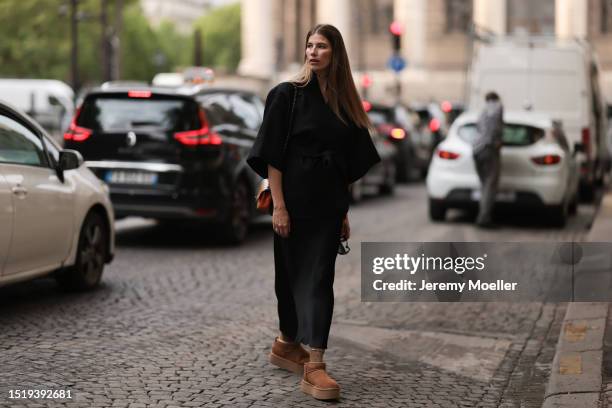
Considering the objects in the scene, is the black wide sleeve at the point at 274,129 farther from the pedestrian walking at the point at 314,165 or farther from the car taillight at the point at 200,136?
the car taillight at the point at 200,136

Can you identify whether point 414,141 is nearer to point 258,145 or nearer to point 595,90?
point 595,90

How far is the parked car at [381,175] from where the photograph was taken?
21.9m

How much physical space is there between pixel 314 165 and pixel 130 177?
7250 millimetres

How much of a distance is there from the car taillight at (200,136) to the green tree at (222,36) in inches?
3930

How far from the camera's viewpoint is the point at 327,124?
6328 millimetres

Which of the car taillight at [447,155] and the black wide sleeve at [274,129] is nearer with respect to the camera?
the black wide sleeve at [274,129]

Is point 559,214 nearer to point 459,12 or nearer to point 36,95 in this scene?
point 36,95

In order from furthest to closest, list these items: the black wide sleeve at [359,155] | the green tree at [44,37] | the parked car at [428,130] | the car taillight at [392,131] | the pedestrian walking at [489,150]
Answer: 1. the green tree at [44,37]
2. the parked car at [428,130]
3. the car taillight at [392,131]
4. the pedestrian walking at [489,150]
5. the black wide sleeve at [359,155]

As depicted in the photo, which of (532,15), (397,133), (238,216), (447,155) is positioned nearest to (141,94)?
(238,216)

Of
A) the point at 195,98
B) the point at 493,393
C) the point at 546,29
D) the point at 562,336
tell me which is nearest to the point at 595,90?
the point at 195,98

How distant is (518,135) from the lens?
16703 mm

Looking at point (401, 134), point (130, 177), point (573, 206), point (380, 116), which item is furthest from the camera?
point (401, 134)

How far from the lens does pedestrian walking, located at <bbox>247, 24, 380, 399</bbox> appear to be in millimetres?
6301

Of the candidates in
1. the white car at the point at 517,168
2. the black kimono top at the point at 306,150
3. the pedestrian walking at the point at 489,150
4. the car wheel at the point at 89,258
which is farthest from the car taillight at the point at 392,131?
the black kimono top at the point at 306,150
